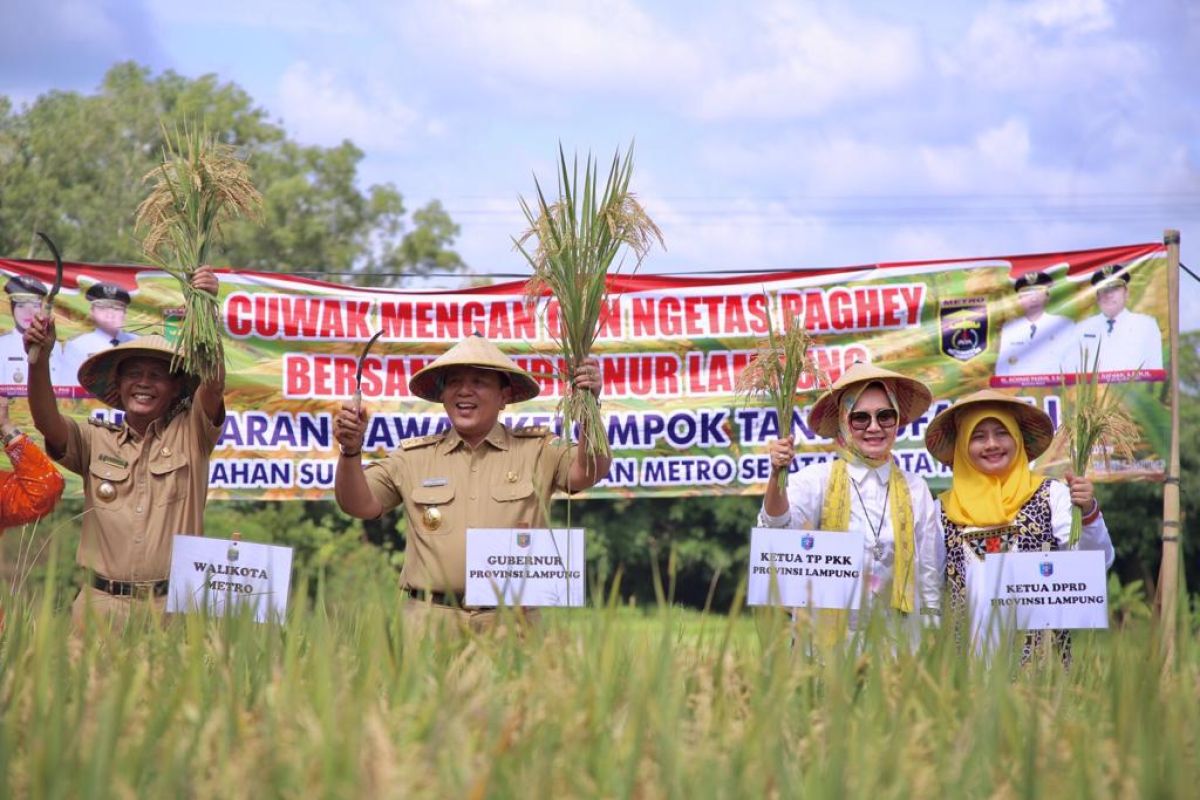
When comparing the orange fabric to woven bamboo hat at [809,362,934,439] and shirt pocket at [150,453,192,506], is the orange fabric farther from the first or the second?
woven bamboo hat at [809,362,934,439]

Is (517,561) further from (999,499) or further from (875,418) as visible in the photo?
(999,499)

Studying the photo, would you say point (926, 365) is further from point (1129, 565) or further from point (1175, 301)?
point (1129, 565)

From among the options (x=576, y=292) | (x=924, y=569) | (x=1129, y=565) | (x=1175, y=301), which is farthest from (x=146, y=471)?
(x=1129, y=565)

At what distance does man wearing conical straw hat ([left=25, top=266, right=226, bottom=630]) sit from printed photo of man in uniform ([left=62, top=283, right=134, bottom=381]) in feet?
6.13

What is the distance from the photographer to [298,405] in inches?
282

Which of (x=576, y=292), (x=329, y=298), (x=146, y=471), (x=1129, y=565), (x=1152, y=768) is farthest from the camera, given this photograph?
(x=1129, y=565)

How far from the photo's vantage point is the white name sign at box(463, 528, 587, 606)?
13.0 feet

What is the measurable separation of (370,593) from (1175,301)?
5178 millimetres

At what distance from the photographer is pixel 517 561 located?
13.4 ft

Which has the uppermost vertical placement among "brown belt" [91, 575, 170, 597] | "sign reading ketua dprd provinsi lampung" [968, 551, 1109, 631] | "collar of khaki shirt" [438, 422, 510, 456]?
"collar of khaki shirt" [438, 422, 510, 456]

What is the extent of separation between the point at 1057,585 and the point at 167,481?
→ 9.66 feet


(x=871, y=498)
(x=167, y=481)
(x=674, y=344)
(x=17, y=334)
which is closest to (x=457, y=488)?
(x=167, y=481)

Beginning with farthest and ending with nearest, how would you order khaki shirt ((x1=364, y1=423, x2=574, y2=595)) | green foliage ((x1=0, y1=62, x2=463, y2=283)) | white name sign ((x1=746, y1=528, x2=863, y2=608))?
green foliage ((x1=0, y1=62, x2=463, y2=283)) < khaki shirt ((x1=364, y1=423, x2=574, y2=595)) < white name sign ((x1=746, y1=528, x2=863, y2=608))

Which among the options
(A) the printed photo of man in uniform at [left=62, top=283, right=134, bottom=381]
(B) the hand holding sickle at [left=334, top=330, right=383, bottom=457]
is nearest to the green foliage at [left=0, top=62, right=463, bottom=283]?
(A) the printed photo of man in uniform at [left=62, top=283, right=134, bottom=381]
